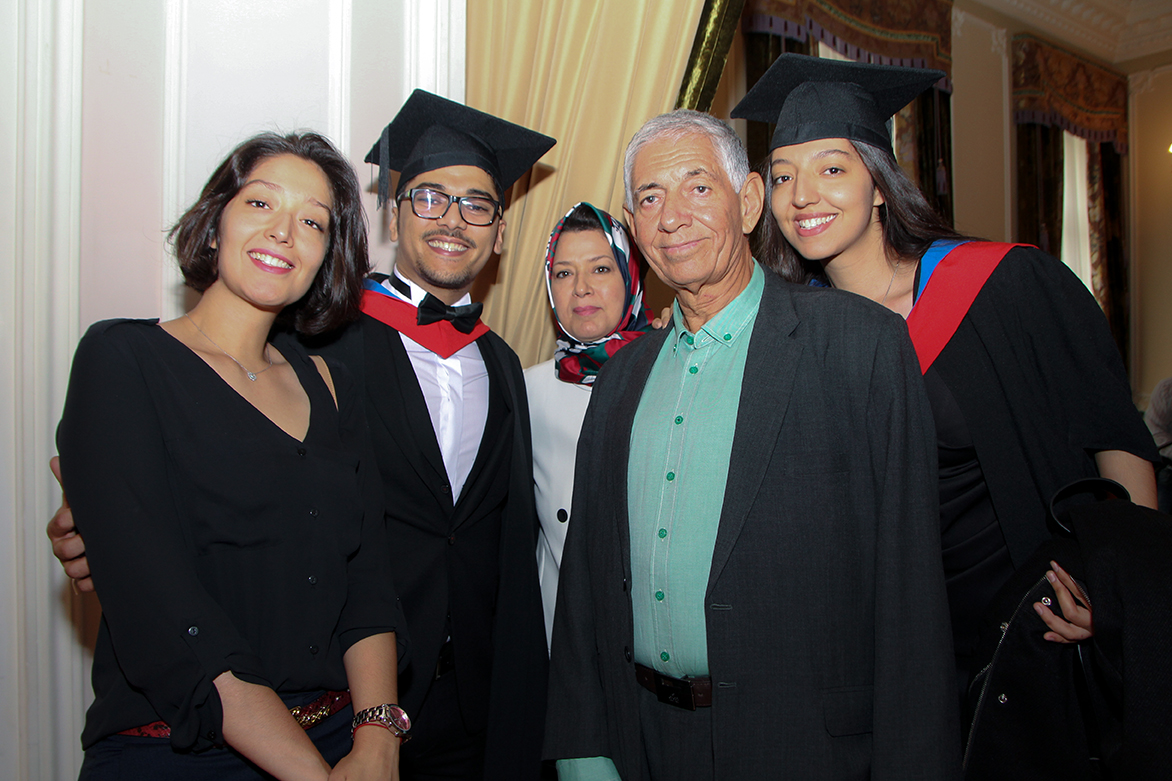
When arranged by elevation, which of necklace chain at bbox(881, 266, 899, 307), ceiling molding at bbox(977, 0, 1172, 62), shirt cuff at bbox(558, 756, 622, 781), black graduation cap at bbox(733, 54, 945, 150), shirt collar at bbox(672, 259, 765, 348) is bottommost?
shirt cuff at bbox(558, 756, 622, 781)

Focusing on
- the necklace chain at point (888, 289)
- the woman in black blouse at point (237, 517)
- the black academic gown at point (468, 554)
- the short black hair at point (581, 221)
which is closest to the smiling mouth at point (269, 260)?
the woman in black blouse at point (237, 517)

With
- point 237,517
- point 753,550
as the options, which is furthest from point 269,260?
point 753,550

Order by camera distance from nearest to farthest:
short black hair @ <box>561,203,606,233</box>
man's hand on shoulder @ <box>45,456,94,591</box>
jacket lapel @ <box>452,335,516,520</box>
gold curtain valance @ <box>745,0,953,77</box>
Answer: man's hand on shoulder @ <box>45,456,94,591</box>
jacket lapel @ <box>452,335,516,520</box>
short black hair @ <box>561,203,606,233</box>
gold curtain valance @ <box>745,0,953,77</box>

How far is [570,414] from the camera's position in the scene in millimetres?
2180

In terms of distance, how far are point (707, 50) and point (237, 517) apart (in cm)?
201

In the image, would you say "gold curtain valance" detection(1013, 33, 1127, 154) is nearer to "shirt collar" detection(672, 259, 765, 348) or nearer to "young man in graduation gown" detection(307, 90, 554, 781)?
"young man in graduation gown" detection(307, 90, 554, 781)

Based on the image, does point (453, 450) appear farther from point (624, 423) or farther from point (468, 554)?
point (624, 423)

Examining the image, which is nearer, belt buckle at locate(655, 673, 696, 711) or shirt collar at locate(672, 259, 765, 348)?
belt buckle at locate(655, 673, 696, 711)

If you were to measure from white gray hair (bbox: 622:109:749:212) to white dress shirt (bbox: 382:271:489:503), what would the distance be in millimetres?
703

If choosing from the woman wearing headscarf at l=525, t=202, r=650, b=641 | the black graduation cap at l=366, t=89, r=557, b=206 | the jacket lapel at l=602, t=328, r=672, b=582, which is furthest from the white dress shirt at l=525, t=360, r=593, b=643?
the black graduation cap at l=366, t=89, r=557, b=206

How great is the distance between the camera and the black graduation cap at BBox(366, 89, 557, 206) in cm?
213

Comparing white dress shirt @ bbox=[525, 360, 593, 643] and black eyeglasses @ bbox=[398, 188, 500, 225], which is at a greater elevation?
black eyeglasses @ bbox=[398, 188, 500, 225]

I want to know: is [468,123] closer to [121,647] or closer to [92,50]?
[92,50]

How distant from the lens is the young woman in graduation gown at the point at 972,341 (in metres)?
1.62
